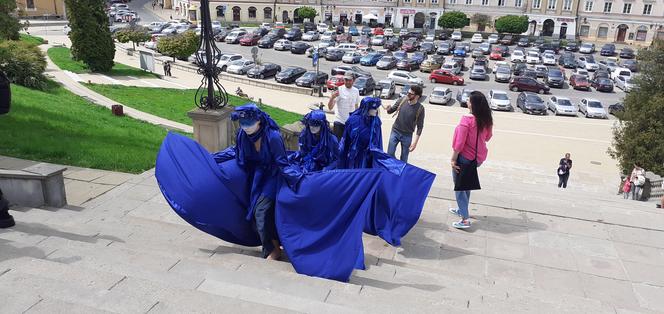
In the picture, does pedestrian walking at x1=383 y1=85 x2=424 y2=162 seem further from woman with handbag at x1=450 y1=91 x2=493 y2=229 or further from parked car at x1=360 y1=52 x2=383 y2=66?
parked car at x1=360 y1=52 x2=383 y2=66

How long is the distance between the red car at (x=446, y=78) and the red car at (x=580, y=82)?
28.3 feet

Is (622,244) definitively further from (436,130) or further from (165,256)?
(436,130)

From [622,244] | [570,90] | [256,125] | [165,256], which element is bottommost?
[570,90]

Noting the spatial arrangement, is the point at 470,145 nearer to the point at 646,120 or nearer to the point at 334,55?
the point at 646,120

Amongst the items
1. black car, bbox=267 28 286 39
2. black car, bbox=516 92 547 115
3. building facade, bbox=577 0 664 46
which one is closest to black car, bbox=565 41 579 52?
building facade, bbox=577 0 664 46

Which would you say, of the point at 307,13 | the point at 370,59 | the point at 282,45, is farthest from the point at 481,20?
the point at 282,45

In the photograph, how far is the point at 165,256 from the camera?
5246 millimetres

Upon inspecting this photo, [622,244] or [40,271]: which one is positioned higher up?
[40,271]

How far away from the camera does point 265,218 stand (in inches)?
230

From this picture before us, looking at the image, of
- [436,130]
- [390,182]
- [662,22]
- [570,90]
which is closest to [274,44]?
[570,90]

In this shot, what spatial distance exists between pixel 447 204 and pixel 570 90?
37653 millimetres

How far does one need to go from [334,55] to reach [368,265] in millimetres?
44256

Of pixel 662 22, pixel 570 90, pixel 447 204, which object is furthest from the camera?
pixel 662 22

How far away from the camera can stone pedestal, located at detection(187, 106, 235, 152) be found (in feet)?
29.6
